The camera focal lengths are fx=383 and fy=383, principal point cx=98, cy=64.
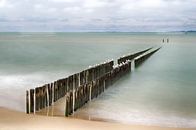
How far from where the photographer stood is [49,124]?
38.0ft

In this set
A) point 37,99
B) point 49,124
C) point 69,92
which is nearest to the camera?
point 49,124

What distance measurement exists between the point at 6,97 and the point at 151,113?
6.74 metres

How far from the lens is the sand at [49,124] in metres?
11.1

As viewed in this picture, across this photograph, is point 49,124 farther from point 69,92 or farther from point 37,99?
point 37,99

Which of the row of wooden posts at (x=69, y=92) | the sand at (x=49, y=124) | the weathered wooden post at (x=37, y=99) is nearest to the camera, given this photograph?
the sand at (x=49, y=124)

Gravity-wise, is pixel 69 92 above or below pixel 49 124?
above

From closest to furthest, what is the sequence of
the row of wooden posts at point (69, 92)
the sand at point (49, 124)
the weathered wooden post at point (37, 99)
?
1. the sand at point (49, 124)
2. the row of wooden posts at point (69, 92)
3. the weathered wooden post at point (37, 99)

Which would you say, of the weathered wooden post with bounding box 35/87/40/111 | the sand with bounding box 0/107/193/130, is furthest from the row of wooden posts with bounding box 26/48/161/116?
the sand with bounding box 0/107/193/130

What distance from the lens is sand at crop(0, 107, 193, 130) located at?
36.6 ft

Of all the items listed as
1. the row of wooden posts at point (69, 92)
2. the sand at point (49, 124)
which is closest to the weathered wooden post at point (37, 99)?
the row of wooden posts at point (69, 92)

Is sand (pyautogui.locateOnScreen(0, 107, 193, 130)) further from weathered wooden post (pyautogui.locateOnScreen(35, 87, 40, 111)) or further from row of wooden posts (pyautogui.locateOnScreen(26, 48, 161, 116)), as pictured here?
weathered wooden post (pyautogui.locateOnScreen(35, 87, 40, 111))

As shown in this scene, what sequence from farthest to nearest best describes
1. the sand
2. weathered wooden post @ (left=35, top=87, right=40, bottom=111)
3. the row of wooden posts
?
weathered wooden post @ (left=35, top=87, right=40, bottom=111) < the row of wooden posts < the sand

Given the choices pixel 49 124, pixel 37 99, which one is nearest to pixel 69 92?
pixel 37 99

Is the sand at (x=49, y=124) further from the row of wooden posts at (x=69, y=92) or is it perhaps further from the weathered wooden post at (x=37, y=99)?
the weathered wooden post at (x=37, y=99)
